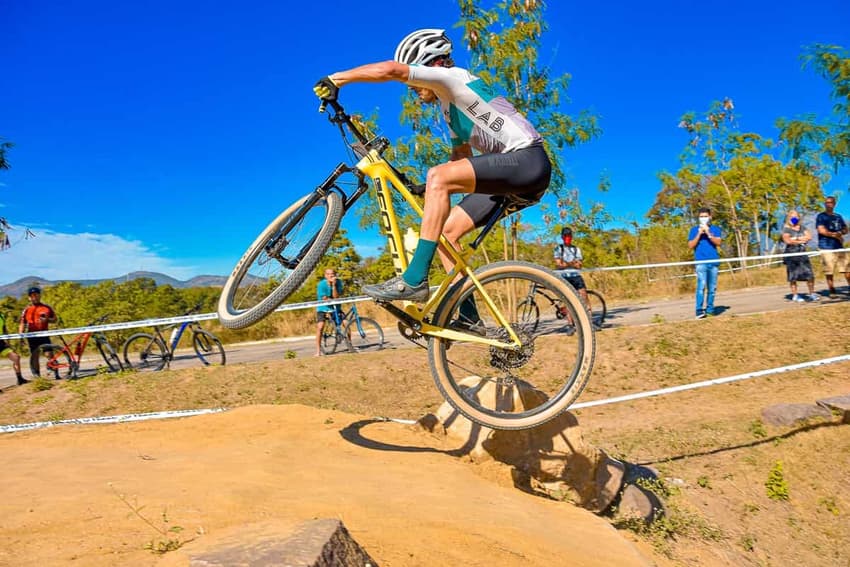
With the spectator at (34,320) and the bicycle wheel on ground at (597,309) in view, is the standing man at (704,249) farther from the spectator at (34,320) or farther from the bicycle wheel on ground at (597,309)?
the spectator at (34,320)

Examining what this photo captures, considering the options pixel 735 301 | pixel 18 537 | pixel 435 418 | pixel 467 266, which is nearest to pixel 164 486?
pixel 18 537

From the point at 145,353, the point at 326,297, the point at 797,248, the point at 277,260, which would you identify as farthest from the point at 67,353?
the point at 797,248

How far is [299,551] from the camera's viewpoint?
6.95ft

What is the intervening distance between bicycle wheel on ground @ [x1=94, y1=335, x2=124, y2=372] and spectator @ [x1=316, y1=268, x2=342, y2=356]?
4.54 m

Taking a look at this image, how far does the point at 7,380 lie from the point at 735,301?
67.0ft

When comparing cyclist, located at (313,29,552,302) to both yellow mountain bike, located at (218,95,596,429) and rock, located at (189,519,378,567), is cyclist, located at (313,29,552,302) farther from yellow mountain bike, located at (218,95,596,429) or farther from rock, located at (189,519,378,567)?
rock, located at (189,519,378,567)

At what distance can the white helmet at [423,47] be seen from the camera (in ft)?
14.3

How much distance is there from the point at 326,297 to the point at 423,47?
10.1 meters

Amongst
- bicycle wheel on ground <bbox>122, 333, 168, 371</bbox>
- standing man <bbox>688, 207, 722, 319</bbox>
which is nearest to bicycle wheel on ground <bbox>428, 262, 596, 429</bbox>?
standing man <bbox>688, 207, 722, 319</bbox>

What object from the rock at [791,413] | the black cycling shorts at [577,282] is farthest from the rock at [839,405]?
the black cycling shorts at [577,282]

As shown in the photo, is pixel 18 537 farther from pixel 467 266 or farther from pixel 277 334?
pixel 277 334

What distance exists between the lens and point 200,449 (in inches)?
195

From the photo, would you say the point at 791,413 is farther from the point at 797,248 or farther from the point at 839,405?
the point at 797,248

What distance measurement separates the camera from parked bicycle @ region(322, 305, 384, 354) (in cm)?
1416
